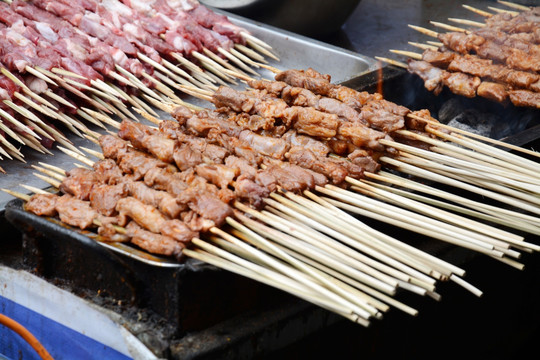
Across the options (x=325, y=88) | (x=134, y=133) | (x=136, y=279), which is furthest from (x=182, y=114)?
(x=136, y=279)

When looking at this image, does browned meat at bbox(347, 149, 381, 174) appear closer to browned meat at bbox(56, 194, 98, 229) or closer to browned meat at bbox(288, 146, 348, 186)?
browned meat at bbox(288, 146, 348, 186)

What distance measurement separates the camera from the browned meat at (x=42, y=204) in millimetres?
2924

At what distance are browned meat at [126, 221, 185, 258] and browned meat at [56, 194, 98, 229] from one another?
212 mm

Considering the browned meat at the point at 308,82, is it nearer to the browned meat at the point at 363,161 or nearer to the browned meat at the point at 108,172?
the browned meat at the point at 363,161

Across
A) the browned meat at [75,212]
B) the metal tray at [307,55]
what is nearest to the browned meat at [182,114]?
the browned meat at [75,212]

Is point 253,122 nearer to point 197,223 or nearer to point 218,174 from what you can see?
point 218,174

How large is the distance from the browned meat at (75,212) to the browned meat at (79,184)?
0.37 ft

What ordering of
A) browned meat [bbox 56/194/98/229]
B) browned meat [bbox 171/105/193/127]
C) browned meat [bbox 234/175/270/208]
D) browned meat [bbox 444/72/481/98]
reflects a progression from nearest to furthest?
browned meat [bbox 56/194/98/229] → browned meat [bbox 234/175/270/208] → browned meat [bbox 171/105/193/127] → browned meat [bbox 444/72/481/98]

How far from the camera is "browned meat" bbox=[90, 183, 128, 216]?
9.68ft

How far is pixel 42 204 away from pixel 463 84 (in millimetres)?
3261

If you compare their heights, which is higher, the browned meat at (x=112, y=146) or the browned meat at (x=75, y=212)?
the browned meat at (x=112, y=146)

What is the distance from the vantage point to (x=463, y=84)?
15.9 ft

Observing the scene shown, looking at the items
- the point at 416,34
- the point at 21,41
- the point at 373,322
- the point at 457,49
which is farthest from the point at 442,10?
the point at 373,322

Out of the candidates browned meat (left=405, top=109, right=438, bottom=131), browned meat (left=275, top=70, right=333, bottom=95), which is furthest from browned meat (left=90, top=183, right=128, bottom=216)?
browned meat (left=405, top=109, right=438, bottom=131)
